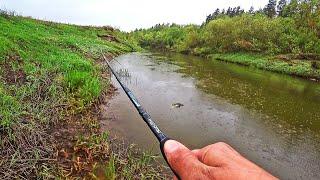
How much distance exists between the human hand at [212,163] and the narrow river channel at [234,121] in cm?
627

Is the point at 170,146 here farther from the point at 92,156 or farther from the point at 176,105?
the point at 176,105

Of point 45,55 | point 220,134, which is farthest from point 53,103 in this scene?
point 45,55

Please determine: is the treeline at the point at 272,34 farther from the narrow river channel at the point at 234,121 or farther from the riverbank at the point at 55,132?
the riverbank at the point at 55,132

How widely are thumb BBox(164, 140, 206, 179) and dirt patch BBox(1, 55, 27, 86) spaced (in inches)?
309

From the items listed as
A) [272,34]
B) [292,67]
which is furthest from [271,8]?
[292,67]

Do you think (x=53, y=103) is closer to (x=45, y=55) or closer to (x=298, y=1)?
(x=45, y=55)

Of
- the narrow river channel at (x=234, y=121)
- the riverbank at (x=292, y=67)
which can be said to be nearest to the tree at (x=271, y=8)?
the riverbank at (x=292, y=67)

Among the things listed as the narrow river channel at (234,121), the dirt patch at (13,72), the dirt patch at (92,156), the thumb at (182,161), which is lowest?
the narrow river channel at (234,121)

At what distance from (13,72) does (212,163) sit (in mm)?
9086

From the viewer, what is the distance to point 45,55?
12.6 metres

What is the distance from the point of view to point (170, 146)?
1.03 m

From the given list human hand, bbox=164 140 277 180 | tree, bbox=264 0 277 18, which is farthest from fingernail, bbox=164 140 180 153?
tree, bbox=264 0 277 18

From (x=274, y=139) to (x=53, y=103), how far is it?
6182mm

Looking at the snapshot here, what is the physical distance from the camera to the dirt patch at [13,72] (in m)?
8.30
